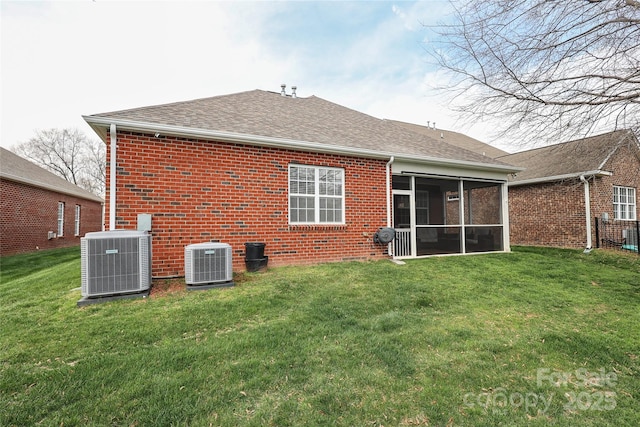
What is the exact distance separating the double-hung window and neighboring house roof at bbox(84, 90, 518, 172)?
626 millimetres

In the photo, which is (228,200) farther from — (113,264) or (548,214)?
(548,214)

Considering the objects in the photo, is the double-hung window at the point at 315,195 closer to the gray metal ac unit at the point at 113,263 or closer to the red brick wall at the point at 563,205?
the gray metal ac unit at the point at 113,263

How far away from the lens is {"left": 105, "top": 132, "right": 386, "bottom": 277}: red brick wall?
5.98 m

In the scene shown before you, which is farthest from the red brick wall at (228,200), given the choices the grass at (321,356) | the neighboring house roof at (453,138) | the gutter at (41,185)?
the neighboring house roof at (453,138)

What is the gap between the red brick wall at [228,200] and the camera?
5980 millimetres

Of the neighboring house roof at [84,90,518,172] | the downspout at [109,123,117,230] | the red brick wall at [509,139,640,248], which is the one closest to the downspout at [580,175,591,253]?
the red brick wall at [509,139,640,248]

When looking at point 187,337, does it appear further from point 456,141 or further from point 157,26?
point 456,141

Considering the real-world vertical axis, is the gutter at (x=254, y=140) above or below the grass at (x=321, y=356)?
above

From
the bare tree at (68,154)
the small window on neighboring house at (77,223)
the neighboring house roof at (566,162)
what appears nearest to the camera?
the neighboring house roof at (566,162)

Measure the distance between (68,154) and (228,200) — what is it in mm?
41407

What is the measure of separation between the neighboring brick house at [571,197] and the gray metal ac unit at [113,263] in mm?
14125

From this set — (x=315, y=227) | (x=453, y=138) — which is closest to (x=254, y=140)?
(x=315, y=227)

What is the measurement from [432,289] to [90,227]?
25.4 meters

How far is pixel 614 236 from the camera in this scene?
461 inches
